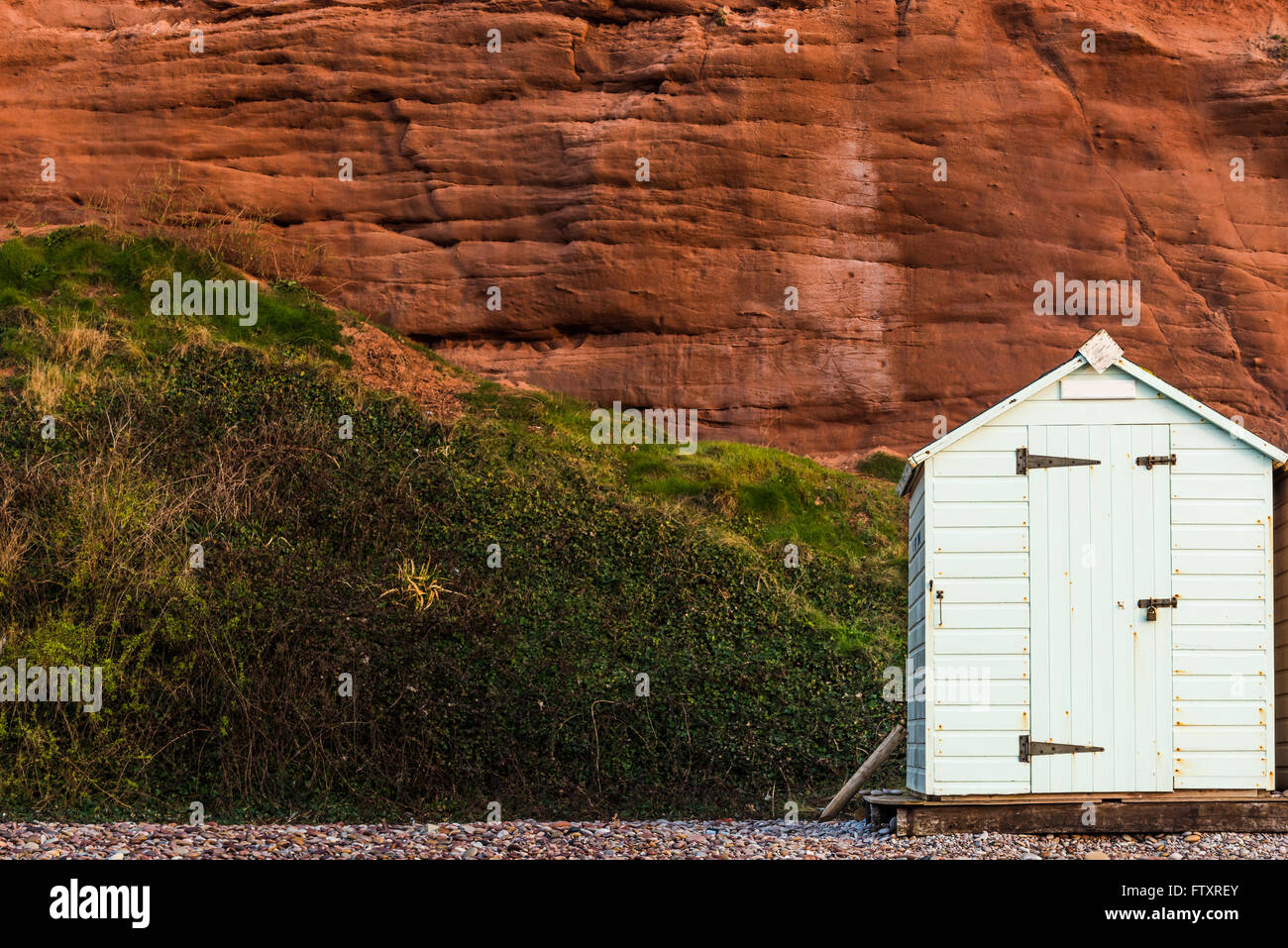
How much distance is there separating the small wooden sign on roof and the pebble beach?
3.28 meters

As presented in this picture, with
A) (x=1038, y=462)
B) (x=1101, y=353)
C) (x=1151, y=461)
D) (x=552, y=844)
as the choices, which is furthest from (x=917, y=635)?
(x=552, y=844)

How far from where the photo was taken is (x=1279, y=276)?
72.1ft

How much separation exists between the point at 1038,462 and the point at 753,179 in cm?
1352

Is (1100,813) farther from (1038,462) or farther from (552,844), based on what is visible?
(552,844)

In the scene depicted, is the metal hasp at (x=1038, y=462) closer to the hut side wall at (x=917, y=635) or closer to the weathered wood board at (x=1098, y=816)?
the hut side wall at (x=917, y=635)

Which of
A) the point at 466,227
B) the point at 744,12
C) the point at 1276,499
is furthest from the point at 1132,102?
the point at 1276,499

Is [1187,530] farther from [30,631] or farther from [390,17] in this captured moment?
[390,17]

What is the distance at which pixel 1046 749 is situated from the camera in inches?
352

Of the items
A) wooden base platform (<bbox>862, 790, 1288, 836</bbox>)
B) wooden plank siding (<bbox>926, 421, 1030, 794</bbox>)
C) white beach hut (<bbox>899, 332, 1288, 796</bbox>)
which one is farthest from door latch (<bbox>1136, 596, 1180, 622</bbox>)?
wooden base platform (<bbox>862, 790, 1288, 836</bbox>)

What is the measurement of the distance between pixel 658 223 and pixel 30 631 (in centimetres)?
1252

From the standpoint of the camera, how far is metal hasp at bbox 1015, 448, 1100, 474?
30.1 feet

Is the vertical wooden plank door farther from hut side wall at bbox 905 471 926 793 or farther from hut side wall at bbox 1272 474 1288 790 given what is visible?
hut side wall at bbox 1272 474 1288 790

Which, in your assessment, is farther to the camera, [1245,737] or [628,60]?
[628,60]

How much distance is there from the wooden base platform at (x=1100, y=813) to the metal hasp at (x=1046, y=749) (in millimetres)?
277
